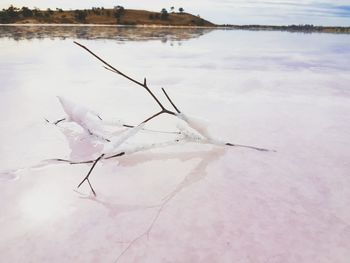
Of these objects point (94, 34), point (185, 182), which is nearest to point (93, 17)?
point (94, 34)

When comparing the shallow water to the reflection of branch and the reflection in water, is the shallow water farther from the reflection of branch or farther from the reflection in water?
the reflection in water

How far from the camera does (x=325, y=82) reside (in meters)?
6.14

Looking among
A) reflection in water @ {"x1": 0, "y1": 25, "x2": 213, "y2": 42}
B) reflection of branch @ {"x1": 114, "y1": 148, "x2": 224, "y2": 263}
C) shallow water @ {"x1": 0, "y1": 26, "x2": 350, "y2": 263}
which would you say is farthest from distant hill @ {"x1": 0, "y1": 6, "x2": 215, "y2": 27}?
reflection of branch @ {"x1": 114, "y1": 148, "x2": 224, "y2": 263}

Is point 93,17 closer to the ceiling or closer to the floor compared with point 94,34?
closer to the ceiling

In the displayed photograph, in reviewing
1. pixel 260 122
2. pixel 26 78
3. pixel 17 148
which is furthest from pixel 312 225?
pixel 26 78

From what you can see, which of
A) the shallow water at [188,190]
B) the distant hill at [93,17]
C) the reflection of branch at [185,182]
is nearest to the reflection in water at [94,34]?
the shallow water at [188,190]

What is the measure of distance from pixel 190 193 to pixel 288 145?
1.25m

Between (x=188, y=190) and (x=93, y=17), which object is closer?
(x=188, y=190)

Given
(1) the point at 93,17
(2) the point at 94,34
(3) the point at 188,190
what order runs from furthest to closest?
(1) the point at 93,17 < (2) the point at 94,34 < (3) the point at 188,190

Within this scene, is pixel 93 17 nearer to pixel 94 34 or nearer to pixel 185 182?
pixel 94 34

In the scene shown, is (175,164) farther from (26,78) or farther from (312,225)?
(26,78)

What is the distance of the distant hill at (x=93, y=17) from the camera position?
6806 cm

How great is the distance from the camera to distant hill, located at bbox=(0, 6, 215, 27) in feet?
223

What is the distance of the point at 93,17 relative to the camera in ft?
259
